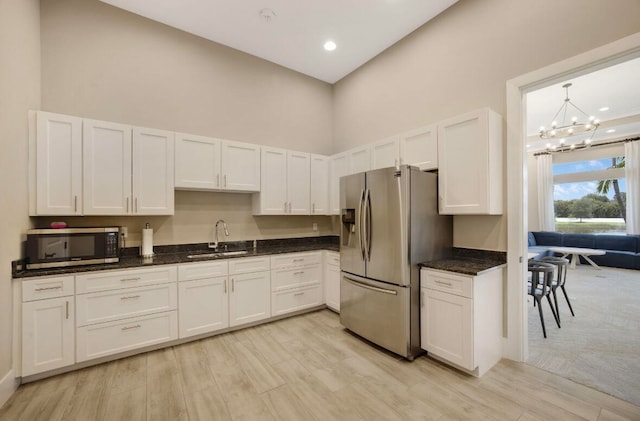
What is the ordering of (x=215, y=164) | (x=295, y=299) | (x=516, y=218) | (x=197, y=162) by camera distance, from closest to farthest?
1. (x=516, y=218)
2. (x=197, y=162)
3. (x=215, y=164)
4. (x=295, y=299)

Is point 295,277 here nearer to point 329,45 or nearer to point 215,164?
point 215,164

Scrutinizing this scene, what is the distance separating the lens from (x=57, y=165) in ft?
7.93

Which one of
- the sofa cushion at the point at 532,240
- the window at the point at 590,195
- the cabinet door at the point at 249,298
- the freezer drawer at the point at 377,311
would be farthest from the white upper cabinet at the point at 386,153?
the window at the point at 590,195

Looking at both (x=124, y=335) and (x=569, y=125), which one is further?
(x=569, y=125)

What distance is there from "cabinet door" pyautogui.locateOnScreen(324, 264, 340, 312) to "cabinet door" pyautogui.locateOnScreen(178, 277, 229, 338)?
4.48 feet

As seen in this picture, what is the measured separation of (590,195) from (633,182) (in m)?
0.87

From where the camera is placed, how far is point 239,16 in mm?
3137

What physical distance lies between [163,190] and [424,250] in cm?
282

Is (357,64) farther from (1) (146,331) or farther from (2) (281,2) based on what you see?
(1) (146,331)

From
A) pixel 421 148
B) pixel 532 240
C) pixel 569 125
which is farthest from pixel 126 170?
pixel 532 240

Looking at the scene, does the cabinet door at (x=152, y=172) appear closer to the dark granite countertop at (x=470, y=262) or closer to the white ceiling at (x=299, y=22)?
the white ceiling at (x=299, y=22)

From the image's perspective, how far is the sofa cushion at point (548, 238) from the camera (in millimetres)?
7016

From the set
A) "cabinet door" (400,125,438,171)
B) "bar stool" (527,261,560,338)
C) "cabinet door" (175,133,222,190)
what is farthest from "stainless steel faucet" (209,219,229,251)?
"bar stool" (527,261,560,338)

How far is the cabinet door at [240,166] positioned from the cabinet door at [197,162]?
83mm
